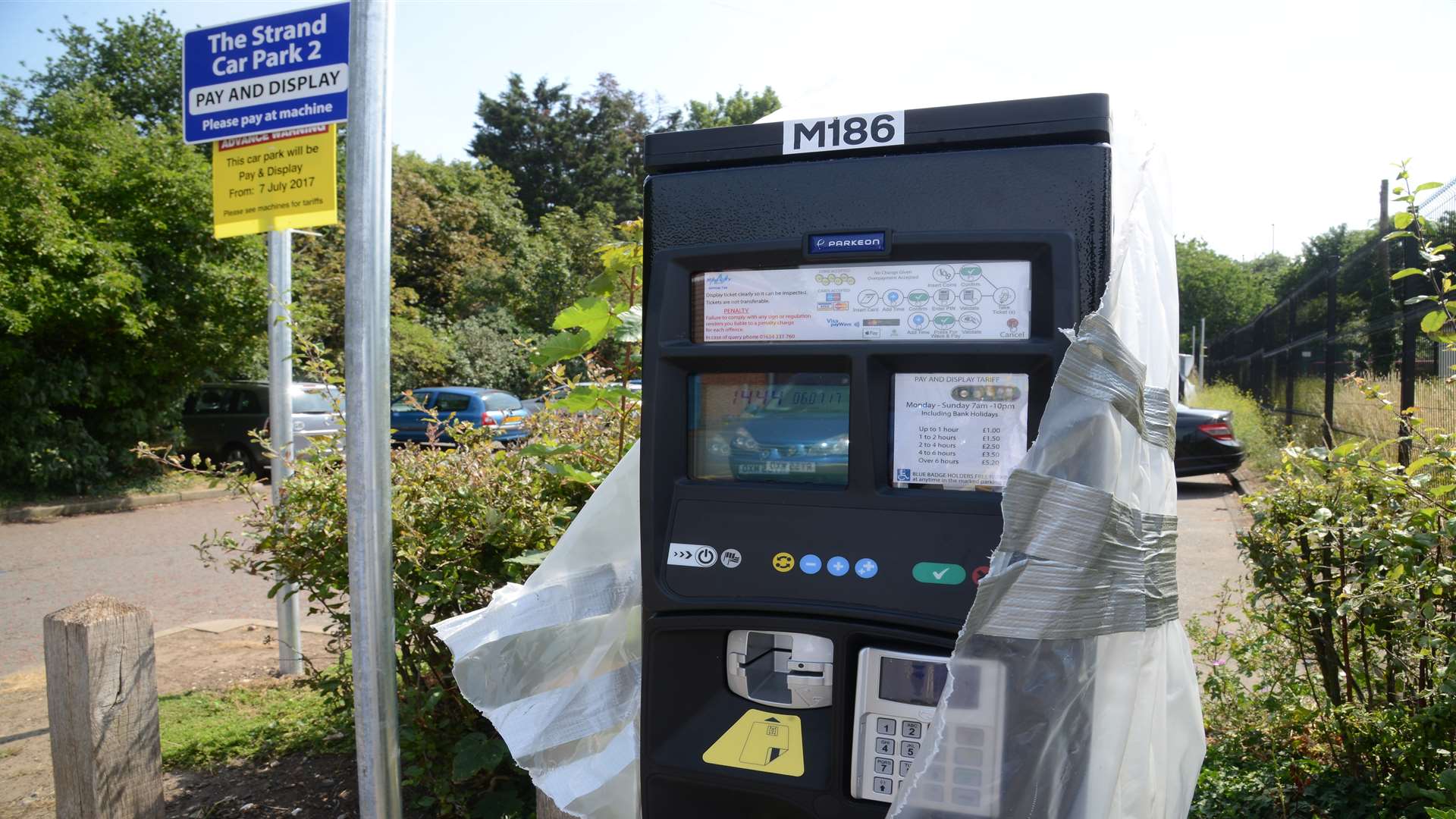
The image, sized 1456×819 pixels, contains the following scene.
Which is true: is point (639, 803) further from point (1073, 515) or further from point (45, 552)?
point (45, 552)

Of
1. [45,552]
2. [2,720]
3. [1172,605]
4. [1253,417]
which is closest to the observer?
[1172,605]

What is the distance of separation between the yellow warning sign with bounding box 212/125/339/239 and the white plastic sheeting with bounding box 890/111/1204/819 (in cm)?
275

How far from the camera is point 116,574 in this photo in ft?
27.1

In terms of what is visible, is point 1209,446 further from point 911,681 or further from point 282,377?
point 911,681

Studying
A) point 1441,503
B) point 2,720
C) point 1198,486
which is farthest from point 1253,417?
point 2,720

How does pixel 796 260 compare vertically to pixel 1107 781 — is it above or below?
above

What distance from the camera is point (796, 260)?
1.81 meters

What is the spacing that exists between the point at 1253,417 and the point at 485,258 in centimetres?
2024

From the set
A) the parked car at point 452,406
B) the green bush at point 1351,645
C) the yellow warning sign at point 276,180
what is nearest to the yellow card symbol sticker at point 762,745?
the green bush at point 1351,645

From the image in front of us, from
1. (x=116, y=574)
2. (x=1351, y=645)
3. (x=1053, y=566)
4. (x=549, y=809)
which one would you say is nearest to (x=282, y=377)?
(x=549, y=809)

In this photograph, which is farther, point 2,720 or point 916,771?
point 2,720

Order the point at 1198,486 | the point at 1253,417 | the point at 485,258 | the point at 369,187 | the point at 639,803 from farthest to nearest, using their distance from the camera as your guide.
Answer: the point at 485,258, the point at 1253,417, the point at 1198,486, the point at 369,187, the point at 639,803

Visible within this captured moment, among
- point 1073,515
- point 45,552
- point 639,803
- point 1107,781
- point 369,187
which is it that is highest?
point 369,187

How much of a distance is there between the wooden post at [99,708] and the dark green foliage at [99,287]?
9.56m
